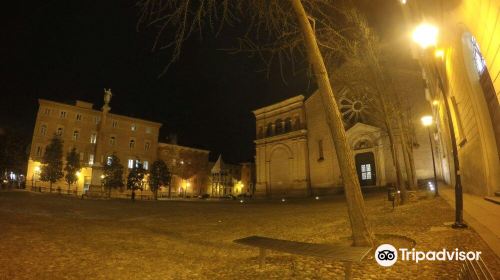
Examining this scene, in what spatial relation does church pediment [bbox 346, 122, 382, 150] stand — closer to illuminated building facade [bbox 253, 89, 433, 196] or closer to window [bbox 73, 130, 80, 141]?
illuminated building facade [bbox 253, 89, 433, 196]

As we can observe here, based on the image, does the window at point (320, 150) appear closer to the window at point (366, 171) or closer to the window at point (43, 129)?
the window at point (366, 171)

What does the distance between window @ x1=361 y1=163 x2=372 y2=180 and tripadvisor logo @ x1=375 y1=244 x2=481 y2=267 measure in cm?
2987

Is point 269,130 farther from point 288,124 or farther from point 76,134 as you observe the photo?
point 76,134

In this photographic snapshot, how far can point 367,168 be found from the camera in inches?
1323

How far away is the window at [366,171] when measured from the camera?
109 feet

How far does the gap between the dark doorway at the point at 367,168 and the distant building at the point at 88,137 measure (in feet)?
118

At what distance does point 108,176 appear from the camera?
43844 millimetres

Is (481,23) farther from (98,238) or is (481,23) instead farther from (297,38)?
(98,238)

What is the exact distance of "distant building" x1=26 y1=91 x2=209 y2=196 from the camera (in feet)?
157

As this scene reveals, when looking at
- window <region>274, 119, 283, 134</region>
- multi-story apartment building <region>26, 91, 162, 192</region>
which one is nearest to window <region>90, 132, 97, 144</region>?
multi-story apartment building <region>26, 91, 162, 192</region>

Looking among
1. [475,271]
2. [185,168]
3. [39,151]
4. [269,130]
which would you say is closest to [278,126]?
[269,130]

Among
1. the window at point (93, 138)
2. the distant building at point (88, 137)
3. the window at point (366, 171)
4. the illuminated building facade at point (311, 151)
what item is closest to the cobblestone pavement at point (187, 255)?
the illuminated building facade at point (311, 151)

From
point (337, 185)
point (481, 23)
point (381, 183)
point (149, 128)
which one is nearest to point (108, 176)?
point (149, 128)

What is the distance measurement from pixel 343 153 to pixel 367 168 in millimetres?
29877
